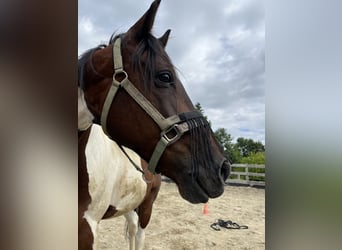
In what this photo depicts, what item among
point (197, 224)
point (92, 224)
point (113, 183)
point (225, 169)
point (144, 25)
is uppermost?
point (144, 25)

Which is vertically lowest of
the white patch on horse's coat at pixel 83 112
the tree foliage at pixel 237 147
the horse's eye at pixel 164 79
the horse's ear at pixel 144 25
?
the tree foliage at pixel 237 147

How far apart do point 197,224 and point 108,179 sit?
1.62ft

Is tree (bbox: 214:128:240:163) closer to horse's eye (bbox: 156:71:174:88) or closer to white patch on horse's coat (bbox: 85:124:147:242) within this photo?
horse's eye (bbox: 156:71:174:88)

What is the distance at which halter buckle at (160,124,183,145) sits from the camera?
0.58 meters

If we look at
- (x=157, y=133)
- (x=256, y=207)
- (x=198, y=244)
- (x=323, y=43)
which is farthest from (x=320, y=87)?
(x=198, y=244)

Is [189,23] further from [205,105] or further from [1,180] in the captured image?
[1,180]

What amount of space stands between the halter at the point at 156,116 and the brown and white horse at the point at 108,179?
0.12 metres

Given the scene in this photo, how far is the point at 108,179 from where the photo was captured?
90 centimetres

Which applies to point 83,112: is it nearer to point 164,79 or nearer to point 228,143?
point 164,79

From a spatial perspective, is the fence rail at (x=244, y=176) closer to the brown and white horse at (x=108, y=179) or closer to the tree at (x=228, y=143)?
the tree at (x=228, y=143)

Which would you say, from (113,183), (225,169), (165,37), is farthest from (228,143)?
(113,183)

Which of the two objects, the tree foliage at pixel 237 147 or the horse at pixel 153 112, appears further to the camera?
the tree foliage at pixel 237 147

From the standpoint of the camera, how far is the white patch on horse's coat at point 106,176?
0.82 meters

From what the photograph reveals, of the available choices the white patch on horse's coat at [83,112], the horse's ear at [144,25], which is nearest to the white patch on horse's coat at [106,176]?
the white patch on horse's coat at [83,112]
